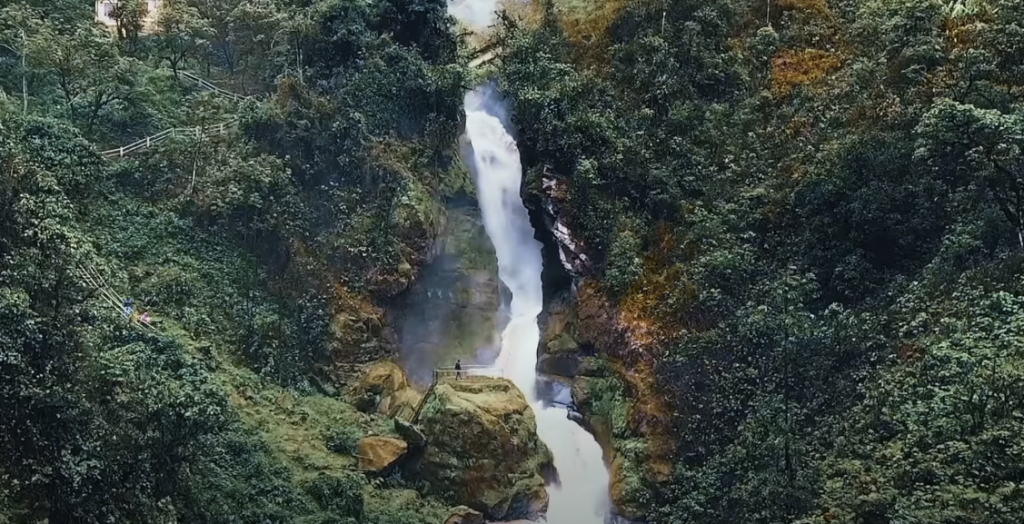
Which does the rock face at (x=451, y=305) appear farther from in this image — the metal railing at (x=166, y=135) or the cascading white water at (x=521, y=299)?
the metal railing at (x=166, y=135)

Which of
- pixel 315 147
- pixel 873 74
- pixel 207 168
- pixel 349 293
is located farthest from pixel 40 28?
pixel 873 74

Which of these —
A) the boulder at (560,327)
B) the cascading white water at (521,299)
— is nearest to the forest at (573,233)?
the boulder at (560,327)

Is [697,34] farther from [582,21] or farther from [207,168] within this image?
[207,168]

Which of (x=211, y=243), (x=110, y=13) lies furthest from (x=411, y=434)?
(x=110, y=13)

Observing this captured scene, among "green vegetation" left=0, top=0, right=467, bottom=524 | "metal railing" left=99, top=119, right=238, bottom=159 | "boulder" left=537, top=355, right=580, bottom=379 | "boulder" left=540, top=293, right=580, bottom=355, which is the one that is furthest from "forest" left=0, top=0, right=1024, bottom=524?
"boulder" left=537, top=355, right=580, bottom=379

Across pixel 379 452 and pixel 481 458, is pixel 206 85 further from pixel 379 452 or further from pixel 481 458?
pixel 481 458
